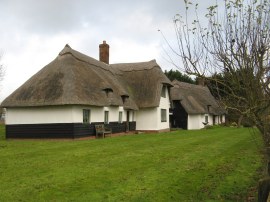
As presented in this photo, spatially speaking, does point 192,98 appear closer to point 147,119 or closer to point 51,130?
point 147,119

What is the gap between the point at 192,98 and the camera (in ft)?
150

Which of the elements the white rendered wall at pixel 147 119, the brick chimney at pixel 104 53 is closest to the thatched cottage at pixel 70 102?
the white rendered wall at pixel 147 119

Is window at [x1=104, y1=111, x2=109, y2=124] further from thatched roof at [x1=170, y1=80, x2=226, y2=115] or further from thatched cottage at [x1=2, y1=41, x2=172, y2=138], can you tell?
thatched roof at [x1=170, y1=80, x2=226, y2=115]

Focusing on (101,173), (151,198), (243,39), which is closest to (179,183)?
(151,198)

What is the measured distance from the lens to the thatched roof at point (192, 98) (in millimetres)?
42438

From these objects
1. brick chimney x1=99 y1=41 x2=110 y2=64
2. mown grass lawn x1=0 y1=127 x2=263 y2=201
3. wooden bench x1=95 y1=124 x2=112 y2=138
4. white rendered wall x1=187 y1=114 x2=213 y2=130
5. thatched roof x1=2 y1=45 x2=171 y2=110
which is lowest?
mown grass lawn x1=0 y1=127 x2=263 y2=201

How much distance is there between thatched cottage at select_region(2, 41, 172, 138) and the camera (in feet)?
78.4

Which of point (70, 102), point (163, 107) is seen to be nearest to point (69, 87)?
point (70, 102)

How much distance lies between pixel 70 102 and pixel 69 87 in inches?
63.7

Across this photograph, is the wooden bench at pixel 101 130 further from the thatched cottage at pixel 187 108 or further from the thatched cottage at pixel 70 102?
the thatched cottage at pixel 187 108

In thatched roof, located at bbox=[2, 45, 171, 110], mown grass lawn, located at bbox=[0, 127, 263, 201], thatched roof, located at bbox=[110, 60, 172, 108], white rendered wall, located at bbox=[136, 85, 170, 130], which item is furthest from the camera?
white rendered wall, located at bbox=[136, 85, 170, 130]

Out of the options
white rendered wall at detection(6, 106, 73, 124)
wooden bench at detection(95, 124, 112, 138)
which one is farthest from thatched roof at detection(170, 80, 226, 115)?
white rendered wall at detection(6, 106, 73, 124)

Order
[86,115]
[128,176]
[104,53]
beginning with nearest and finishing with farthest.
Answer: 1. [128,176]
2. [86,115]
3. [104,53]

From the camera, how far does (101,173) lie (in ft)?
35.4
